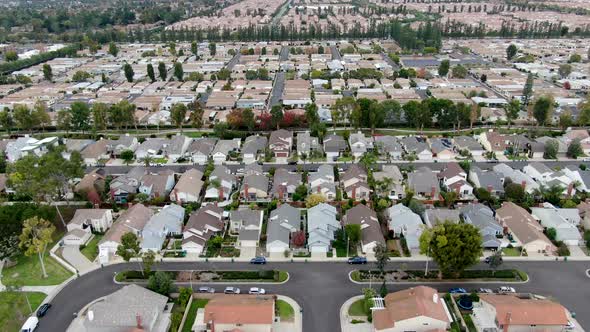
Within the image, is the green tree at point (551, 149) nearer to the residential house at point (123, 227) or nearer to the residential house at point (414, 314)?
the residential house at point (414, 314)

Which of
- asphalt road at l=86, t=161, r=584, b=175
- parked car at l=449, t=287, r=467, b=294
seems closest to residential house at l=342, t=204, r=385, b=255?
parked car at l=449, t=287, r=467, b=294

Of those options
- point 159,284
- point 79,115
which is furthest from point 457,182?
point 79,115

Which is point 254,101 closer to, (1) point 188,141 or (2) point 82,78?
(1) point 188,141

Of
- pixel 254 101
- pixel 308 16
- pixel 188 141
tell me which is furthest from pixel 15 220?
pixel 308 16

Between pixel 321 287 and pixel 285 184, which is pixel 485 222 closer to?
pixel 321 287

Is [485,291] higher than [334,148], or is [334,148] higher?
[334,148]

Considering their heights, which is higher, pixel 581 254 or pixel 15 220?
pixel 15 220
